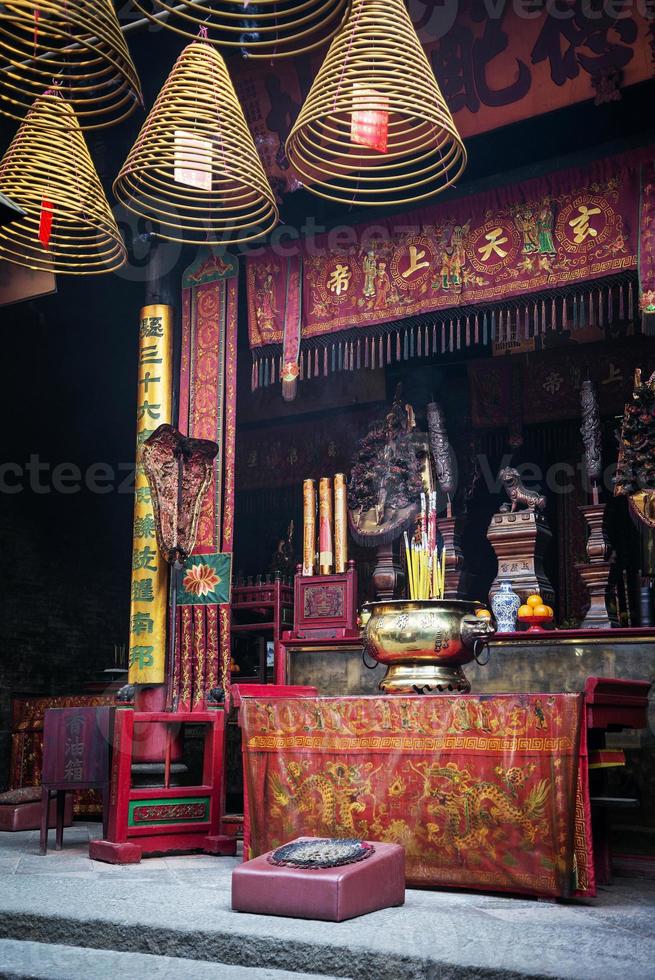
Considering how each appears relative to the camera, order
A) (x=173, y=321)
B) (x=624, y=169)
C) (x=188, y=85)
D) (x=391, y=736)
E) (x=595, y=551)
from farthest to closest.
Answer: (x=173, y=321) < (x=595, y=551) < (x=624, y=169) < (x=188, y=85) < (x=391, y=736)

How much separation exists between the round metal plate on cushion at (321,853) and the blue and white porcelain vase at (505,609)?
2.91 metres

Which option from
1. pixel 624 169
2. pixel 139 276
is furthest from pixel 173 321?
pixel 624 169

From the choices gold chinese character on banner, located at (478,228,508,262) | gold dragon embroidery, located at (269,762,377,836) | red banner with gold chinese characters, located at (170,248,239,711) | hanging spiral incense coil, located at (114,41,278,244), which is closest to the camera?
gold dragon embroidery, located at (269,762,377,836)

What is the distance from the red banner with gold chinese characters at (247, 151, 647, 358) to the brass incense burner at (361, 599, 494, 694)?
2.41 meters

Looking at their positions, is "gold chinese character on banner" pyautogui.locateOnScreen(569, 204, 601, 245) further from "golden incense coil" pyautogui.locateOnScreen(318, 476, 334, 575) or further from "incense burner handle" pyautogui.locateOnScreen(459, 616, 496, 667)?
"incense burner handle" pyautogui.locateOnScreen(459, 616, 496, 667)

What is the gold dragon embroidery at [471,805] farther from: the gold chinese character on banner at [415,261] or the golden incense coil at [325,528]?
the gold chinese character on banner at [415,261]

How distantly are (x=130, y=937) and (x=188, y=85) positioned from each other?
3358 mm

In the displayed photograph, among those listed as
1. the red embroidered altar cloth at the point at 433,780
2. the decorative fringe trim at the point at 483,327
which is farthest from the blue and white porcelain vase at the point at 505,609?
the red embroidered altar cloth at the point at 433,780

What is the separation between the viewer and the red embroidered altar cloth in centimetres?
346

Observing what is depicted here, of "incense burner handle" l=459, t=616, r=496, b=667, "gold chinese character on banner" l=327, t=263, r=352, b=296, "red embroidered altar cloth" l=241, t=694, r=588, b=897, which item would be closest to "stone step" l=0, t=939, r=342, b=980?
"red embroidered altar cloth" l=241, t=694, r=588, b=897

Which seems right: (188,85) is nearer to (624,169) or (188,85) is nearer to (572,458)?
(624,169)

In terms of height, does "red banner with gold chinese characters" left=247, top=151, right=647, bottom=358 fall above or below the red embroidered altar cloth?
above

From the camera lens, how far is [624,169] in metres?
5.46

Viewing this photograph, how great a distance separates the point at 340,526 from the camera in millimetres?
6824
